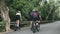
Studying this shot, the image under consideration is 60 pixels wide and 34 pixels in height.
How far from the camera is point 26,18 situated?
3494cm

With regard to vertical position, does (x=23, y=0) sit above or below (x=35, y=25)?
above

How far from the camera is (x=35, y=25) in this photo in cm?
1752

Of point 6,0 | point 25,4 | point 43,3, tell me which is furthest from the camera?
point 43,3

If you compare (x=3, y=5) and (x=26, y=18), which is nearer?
(x=3, y=5)

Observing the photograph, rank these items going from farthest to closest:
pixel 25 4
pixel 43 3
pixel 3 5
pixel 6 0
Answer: pixel 43 3 < pixel 25 4 < pixel 6 0 < pixel 3 5

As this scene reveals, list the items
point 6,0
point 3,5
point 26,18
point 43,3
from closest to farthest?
1. point 3,5
2. point 6,0
3. point 26,18
4. point 43,3

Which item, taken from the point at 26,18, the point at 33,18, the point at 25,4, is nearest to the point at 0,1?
the point at 33,18

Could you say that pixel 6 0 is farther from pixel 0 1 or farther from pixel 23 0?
pixel 23 0

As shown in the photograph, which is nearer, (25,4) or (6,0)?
(6,0)

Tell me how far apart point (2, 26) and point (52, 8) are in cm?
3297

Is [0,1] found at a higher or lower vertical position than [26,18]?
higher

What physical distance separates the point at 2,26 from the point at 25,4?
9.48 meters

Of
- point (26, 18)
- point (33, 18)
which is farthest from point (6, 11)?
point (26, 18)

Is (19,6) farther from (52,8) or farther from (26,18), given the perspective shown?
(52,8)
